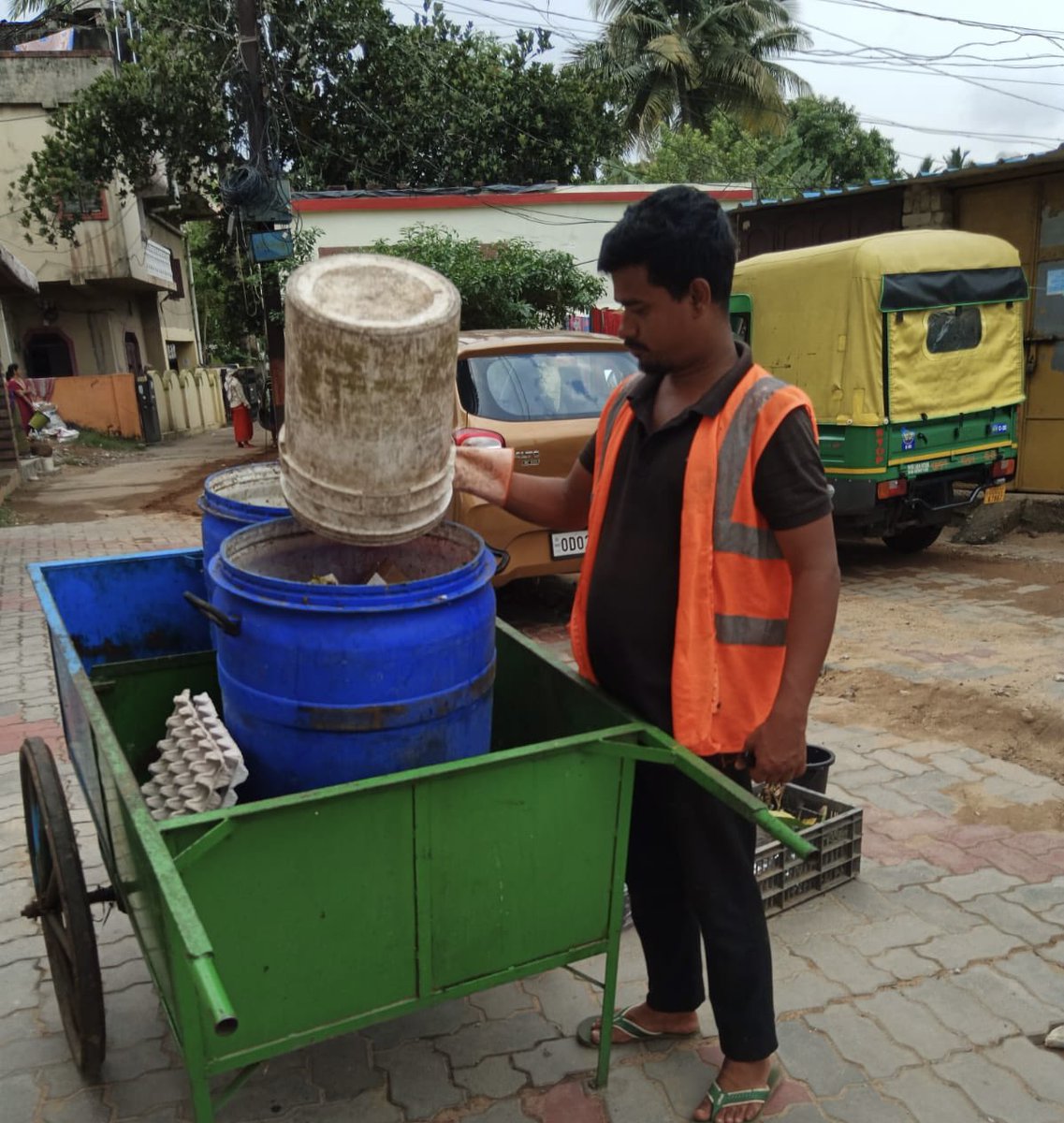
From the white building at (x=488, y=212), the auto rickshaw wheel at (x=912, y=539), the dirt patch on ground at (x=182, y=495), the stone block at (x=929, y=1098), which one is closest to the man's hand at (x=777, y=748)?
the stone block at (x=929, y=1098)

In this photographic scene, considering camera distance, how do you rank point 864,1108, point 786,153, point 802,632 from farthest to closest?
point 786,153, point 864,1108, point 802,632

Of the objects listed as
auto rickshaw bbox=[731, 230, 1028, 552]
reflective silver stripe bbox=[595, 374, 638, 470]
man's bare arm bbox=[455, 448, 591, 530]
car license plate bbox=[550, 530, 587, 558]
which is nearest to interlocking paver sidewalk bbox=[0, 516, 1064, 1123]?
man's bare arm bbox=[455, 448, 591, 530]

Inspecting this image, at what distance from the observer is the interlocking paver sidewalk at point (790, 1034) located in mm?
2213

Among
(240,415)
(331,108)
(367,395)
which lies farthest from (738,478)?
(240,415)

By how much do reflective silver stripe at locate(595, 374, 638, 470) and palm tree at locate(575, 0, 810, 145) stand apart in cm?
2516

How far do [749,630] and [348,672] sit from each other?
0.79 meters

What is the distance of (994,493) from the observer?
24.2 feet

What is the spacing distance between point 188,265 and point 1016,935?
32.1 meters

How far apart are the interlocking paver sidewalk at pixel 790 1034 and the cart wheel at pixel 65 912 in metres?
0.20

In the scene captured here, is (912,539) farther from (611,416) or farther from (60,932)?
(60,932)

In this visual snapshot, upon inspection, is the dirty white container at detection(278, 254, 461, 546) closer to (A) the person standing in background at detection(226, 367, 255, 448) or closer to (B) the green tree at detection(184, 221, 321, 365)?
(B) the green tree at detection(184, 221, 321, 365)

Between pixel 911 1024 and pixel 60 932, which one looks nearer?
pixel 60 932

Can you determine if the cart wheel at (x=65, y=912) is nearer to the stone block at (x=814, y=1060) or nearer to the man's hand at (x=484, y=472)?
the man's hand at (x=484, y=472)

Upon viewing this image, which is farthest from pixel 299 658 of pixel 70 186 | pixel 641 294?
pixel 70 186
